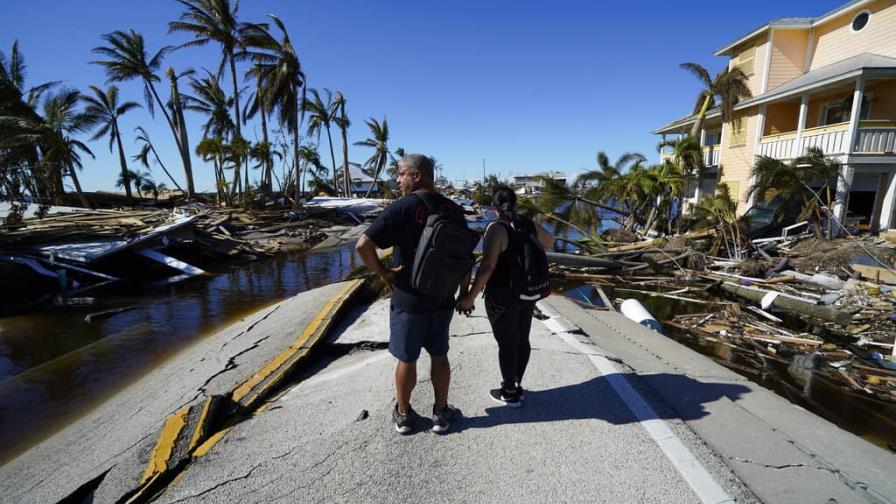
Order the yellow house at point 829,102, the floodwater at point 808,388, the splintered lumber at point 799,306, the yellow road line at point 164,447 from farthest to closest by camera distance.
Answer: the yellow house at point 829,102, the splintered lumber at point 799,306, the floodwater at point 808,388, the yellow road line at point 164,447

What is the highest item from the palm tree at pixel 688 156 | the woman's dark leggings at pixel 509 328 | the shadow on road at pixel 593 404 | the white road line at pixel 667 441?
the palm tree at pixel 688 156

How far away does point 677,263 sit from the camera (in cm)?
1251

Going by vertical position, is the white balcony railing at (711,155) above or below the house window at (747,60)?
below

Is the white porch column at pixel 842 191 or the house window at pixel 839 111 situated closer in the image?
the white porch column at pixel 842 191

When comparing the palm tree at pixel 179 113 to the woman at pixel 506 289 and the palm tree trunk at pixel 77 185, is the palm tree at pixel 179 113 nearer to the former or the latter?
the palm tree trunk at pixel 77 185

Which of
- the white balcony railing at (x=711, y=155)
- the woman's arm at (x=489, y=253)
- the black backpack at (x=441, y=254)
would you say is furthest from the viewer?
the white balcony railing at (x=711, y=155)

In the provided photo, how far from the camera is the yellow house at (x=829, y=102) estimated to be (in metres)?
12.3

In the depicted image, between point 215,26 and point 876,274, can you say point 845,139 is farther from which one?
point 215,26

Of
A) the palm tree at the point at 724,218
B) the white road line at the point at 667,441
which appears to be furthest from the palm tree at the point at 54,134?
the palm tree at the point at 724,218

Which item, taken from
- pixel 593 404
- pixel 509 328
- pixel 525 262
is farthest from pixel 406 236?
pixel 593 404

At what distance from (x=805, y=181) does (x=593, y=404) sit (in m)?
13.9

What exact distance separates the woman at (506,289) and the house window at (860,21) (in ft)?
62.3

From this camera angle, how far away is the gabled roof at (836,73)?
1173 centimetres

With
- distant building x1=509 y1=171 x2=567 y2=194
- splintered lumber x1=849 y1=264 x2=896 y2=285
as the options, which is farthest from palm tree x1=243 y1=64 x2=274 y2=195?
splintered lumber x1=849 y1=264 x2=896 y2=285
